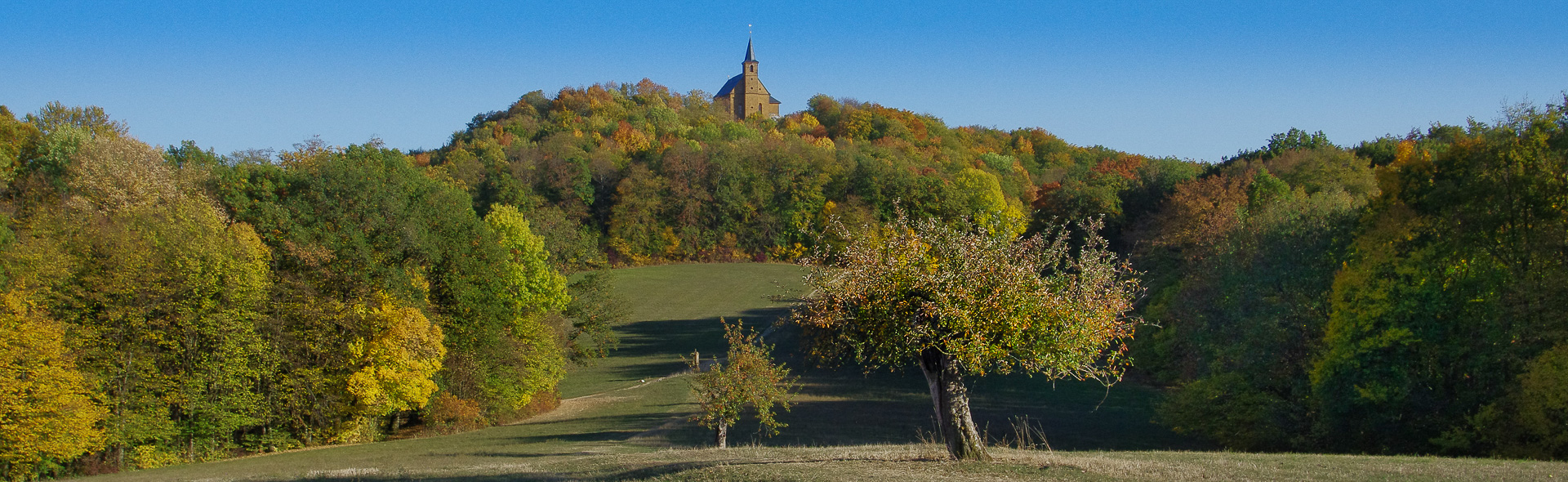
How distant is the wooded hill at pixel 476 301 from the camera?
85.0ft

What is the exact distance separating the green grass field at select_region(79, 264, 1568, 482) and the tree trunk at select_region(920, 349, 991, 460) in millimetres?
392

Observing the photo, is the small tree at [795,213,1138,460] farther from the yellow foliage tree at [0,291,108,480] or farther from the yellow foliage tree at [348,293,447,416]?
the yellow foliage tree at [348,293,447,416]

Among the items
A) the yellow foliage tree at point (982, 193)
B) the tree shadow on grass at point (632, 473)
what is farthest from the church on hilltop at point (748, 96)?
the tree shadow on grass at point (632, 473)

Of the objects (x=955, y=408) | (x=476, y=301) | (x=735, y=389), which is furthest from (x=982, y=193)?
(x=955, y=408)

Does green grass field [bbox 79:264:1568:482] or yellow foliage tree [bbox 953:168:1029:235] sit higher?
yellow foliage tree [bbox 953:168:1029:235]

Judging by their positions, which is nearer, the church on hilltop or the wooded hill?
the wooded hill

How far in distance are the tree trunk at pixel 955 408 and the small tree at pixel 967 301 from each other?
3 centimetres

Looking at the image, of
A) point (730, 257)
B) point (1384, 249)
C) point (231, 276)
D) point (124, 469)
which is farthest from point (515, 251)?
point (730, 257)

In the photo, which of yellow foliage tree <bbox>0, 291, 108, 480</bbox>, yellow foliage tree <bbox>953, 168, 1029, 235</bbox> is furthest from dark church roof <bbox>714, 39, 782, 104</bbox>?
yellow foliage tree <bbox>0, 291, 108, 480</bbox>

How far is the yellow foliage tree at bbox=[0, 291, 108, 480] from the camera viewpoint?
2611 centimetres

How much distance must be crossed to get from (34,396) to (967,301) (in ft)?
93.9

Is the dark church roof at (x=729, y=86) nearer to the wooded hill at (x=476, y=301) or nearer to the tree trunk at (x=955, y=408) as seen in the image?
the wooded hill at (x=476, y=301)

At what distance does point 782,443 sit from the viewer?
3098cm

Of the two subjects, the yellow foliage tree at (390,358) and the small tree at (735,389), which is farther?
the yellow foliage tree at (390,358)
